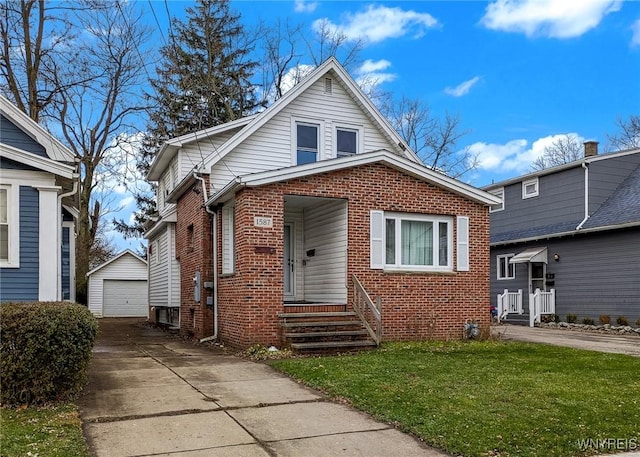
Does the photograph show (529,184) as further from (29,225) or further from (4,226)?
(4,226)

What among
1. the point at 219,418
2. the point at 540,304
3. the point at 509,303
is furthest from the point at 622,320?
the point at 219,418

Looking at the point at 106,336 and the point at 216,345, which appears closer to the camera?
the point at 216,345

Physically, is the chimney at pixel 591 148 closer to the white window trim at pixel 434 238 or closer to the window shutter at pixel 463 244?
the window shutter at pixel 463 244

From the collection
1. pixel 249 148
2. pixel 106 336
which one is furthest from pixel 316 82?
pixel 106 336

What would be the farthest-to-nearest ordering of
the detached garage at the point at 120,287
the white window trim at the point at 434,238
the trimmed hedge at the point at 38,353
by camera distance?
the detached garage at the point at 120,287 < the white window trim at the point at 434,238 < the trimmed hedge at the point at 38,353

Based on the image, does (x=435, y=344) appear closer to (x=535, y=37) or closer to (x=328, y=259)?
(x=328, y=259)

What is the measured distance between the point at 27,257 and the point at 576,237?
681 inches

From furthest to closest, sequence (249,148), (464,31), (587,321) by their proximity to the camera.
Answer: (587,321) → (249,148) → (464,31)

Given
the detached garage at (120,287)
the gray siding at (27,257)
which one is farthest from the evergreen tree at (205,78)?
the gray siding at (27,257)

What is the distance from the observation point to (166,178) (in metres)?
19.1

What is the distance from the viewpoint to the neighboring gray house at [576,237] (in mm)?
18125

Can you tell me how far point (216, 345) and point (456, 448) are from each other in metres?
8.42

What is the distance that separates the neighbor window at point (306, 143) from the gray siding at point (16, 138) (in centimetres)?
654

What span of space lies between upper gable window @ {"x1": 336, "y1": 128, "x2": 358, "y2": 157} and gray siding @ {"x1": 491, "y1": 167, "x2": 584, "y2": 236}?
9.33 m
